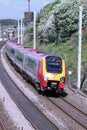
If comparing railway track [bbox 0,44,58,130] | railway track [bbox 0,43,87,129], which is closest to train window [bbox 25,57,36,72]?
railway track [bbox 0,44,58,130]

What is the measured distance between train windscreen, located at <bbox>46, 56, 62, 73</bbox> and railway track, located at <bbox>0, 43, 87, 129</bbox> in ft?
6.20

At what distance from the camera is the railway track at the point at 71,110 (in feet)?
78.3

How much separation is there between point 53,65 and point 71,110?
519cm

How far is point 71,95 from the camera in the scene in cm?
3247

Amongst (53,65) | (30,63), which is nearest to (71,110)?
(53,65)

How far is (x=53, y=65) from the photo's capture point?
102 ft

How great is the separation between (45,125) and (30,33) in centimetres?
7317

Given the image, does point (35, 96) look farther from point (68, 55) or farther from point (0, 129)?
point (68, 55)

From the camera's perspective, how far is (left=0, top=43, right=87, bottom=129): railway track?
2386 cm

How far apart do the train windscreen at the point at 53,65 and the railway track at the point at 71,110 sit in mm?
1891

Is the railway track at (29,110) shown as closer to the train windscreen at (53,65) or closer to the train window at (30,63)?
the train window at (30,63)

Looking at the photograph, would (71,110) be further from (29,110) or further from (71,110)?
(29,110)

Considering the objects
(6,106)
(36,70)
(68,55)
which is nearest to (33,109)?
(6,106)

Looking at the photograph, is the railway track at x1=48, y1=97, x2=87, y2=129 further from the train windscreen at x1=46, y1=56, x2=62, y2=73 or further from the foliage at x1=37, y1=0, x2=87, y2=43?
the foliage at x1=37, y1=0, x2=87, y2=43
